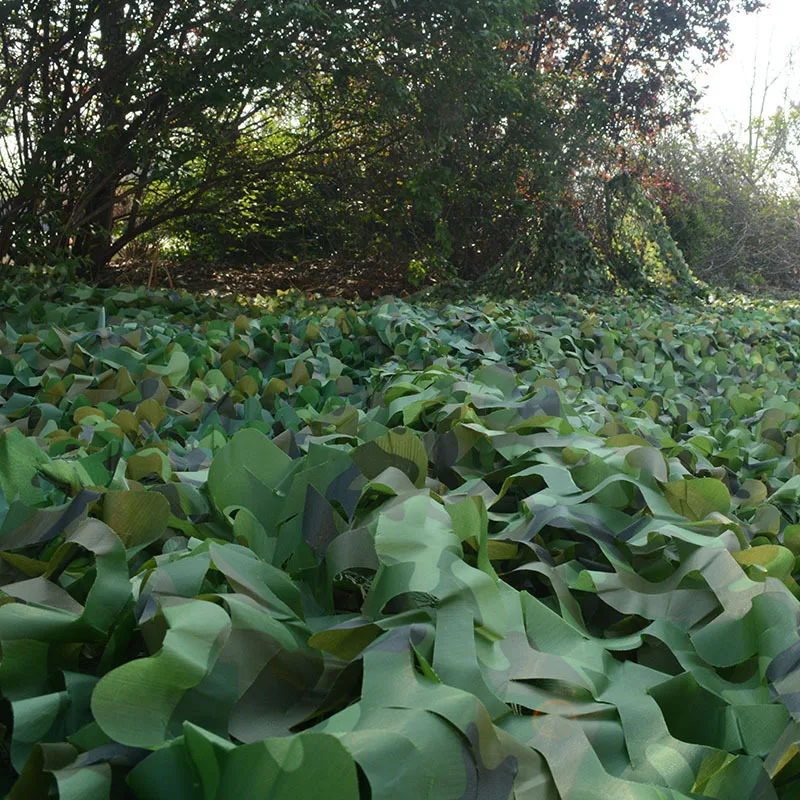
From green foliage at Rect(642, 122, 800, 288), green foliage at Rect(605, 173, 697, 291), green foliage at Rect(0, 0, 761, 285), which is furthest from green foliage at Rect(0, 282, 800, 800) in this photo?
green foliage at Rect(642, 122, 800, 288)

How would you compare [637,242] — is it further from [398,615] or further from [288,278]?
[398,615]

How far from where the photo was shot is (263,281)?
6.97 meters

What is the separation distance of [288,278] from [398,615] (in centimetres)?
656

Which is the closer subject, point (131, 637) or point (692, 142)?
point (131, 637)

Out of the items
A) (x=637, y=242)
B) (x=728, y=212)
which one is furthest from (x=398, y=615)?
(x=728, y=212)

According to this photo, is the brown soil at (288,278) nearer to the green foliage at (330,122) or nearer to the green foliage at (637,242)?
the green foliage at (330,122)

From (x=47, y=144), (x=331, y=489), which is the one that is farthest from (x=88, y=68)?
(x=331, y=489)

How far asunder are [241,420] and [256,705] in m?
1.32

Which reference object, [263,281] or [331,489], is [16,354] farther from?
Answer: [263,281]

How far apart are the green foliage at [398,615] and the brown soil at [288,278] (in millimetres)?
5038

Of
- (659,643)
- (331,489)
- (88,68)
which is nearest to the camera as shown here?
(659,643)

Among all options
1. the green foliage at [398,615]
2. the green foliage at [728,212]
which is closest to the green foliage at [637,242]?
the green foliage at [728,212]

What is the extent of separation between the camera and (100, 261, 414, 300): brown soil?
256 inches

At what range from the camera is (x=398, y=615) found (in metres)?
0.69
